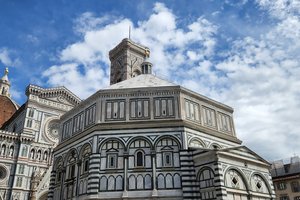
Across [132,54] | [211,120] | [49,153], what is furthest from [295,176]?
[49,153]

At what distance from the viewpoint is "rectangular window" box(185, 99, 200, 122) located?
74.7ft

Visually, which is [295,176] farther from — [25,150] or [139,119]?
[25,150]

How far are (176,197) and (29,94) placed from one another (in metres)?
30.2

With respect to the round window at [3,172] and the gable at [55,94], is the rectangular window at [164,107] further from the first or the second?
the gable at [55,94]

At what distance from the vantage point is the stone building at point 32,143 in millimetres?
36406

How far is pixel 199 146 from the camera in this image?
2191 cm

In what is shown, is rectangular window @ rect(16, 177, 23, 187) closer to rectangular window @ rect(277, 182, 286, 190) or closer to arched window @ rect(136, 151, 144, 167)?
arched window @ rect(136, 151, 144, 167)

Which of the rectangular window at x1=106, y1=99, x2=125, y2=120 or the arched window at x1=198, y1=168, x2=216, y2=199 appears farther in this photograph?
the rectangular window at x1=106, y1=99, x2=125, y2=120

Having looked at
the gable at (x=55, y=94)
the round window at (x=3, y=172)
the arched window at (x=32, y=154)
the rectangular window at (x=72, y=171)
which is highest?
the gable at (x=55, y=94)

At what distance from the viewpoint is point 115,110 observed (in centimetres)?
2252

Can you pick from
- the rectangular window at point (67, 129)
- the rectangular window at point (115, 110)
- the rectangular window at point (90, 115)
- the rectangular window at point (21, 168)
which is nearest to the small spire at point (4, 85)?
the rectangular window at point (21, 168)

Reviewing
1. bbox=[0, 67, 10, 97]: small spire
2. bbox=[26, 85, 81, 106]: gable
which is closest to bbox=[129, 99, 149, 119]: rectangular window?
bbox=[26, 85, 81, 106]: gable

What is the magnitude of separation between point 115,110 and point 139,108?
1811mm

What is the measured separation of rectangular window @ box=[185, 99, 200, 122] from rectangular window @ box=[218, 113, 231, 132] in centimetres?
282
